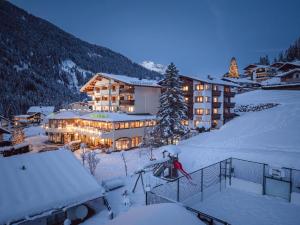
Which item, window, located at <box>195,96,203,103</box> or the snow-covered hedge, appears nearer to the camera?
the snow-covered hedge

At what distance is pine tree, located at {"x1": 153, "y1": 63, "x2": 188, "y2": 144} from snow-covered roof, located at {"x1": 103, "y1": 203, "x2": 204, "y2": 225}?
84.2ft

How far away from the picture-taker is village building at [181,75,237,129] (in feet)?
142

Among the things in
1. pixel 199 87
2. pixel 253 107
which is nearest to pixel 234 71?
pixel 253 107

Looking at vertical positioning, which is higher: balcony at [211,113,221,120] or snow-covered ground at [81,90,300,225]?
balcony at [211,113,221,120]

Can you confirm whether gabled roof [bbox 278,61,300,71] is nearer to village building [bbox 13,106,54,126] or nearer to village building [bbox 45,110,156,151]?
village building [bbox 45,110,156,151]

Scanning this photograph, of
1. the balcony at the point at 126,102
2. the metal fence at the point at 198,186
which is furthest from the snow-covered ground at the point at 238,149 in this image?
the balcony at the point at 126,102

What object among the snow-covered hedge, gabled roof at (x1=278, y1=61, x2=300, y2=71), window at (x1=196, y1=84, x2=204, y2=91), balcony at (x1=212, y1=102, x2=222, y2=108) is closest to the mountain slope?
window at (x1=196, y1=84, x2=204, y2=91)

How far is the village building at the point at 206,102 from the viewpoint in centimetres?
4331

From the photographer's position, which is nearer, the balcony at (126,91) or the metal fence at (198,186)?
the metal fence at (198,186)

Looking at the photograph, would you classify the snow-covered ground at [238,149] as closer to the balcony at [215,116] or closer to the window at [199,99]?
the balcony at [215,116]

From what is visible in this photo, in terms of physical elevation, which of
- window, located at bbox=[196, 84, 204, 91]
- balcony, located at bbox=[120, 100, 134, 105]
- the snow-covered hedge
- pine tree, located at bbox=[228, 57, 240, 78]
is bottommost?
the snow-covered hedge

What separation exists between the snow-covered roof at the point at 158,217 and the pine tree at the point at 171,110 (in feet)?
84.2

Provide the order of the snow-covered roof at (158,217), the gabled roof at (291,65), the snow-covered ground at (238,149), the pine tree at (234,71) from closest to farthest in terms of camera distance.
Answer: the snow-covered roof at (158,217) < the snow-covered ground at (238,149) < the gabled roof at (291,65) < the pine tree at (234,71)

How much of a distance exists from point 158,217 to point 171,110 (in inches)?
1054
